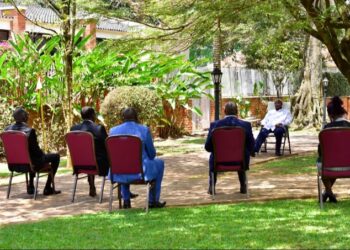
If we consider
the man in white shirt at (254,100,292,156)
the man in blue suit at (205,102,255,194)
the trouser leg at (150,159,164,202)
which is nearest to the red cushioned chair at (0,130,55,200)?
the trouser leg at (150,159,164,202)

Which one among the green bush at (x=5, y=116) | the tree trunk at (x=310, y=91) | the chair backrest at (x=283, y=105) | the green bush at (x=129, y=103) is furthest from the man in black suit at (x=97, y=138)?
the tree trunk at (x=310, y=91)

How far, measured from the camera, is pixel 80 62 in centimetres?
1817

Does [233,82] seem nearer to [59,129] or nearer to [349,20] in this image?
[59,129]

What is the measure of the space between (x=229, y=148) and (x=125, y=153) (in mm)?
1712

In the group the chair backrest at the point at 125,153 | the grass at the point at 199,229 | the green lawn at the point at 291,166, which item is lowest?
the green lawn at the point at 291,166

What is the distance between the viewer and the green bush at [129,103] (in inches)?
660

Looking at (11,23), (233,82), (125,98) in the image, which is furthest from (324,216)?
(11,23)

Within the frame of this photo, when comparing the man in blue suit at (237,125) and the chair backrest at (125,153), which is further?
the man in blue suit at (237,125)

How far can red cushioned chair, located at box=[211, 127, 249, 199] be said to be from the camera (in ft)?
31.4

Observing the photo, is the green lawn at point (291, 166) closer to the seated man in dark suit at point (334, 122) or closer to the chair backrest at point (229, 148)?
the chair backrest at point (229, 148)

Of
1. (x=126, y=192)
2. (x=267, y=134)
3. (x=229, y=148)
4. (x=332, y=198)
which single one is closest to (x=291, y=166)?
(x=267, y=134)

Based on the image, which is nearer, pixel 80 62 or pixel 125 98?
pixel 125 98

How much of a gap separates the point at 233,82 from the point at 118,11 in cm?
1453

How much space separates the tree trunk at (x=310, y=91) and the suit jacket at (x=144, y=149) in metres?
17.1
